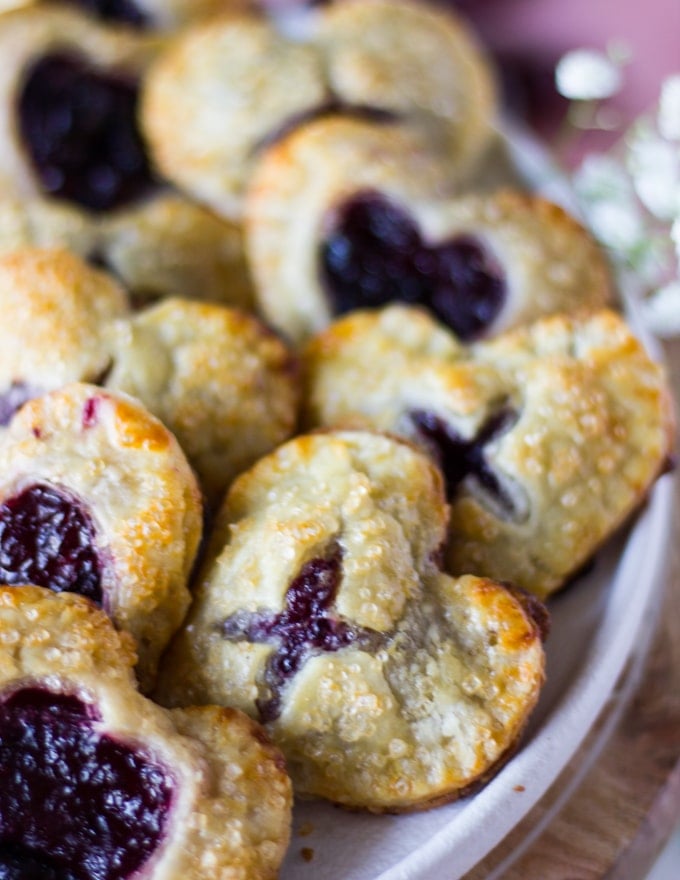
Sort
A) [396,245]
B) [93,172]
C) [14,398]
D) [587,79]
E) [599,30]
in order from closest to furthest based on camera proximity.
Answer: [14,398], [396,245], [93,172], [587,79], [599,30]

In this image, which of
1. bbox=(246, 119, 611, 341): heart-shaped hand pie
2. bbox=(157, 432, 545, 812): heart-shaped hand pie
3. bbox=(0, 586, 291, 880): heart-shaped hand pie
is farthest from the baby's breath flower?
bbox=(0, 586, 291, 880): heart-shaped hand pie

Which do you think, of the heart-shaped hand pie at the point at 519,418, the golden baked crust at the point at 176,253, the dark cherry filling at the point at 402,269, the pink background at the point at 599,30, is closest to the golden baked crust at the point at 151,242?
the golden baked crust at the point at 176,253

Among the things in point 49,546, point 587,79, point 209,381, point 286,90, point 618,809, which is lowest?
point 618,809

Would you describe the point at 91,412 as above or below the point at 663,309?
below

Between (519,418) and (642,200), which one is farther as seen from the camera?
(642,200)

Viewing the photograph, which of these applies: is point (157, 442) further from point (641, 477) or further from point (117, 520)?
point (641, 477)

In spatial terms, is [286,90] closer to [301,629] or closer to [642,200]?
[642,200]

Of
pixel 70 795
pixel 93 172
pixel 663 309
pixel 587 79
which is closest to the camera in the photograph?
pixel 70 795

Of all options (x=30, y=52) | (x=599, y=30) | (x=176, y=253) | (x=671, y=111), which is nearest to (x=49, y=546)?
(x=176, y=253)
